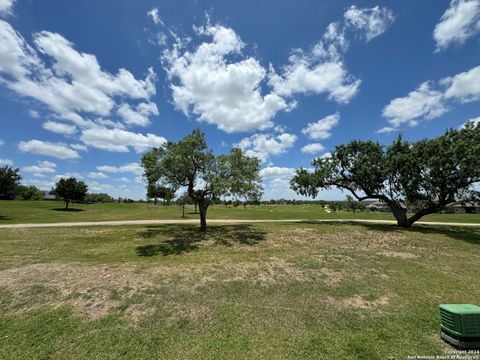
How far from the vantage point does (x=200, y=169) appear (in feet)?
58.1

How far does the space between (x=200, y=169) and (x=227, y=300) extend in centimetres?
1215

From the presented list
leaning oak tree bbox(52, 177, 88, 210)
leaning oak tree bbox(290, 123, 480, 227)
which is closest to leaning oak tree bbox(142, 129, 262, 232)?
leaning oak tree bbox(290, 123, 480, 227)

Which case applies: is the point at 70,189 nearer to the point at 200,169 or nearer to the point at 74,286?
the point at 200,169

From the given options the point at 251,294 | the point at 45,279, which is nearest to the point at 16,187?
the point at 45,279

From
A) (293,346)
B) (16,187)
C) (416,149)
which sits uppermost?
(416,149)

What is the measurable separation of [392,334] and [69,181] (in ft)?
162

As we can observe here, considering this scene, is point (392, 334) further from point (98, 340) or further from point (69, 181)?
point (69, 181)

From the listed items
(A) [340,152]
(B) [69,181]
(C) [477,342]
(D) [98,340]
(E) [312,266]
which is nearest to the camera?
(C) [477,342]

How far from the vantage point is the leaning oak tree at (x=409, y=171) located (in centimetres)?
1736

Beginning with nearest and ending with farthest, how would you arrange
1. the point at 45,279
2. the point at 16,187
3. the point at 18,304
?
1. the point at 18,304
2. the point at 45,279
3. the point at 16,187

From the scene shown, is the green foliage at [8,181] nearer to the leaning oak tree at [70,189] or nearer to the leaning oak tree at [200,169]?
Result: the leaning oak tree at [70,189]

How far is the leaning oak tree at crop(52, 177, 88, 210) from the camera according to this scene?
1629 inches

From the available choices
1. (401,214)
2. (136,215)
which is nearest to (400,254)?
(401,214)

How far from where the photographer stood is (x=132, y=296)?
6734 millimetres
